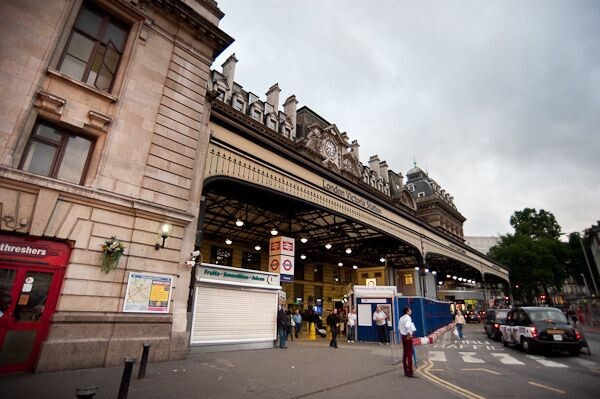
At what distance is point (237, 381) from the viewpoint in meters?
7.48

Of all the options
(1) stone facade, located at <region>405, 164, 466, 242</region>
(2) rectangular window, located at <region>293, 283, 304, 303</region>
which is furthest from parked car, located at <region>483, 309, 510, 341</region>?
(1) stone facade, located at <region>405, 164, 466, 242</region>

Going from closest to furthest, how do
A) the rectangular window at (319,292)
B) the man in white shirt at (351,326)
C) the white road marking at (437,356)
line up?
the white road marking at (437,356) < the man in white shirt at (351,326) < the rectangular window at (319,292)

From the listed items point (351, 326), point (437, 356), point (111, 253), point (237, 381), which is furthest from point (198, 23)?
point (351, 326)

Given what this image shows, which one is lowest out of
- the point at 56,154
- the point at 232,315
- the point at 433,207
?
the point at 232,315

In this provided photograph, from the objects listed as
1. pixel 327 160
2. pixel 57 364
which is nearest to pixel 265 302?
pixel 57 364

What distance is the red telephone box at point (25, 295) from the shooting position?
7.37 meters

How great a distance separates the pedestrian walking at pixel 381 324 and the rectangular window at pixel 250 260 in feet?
51.8

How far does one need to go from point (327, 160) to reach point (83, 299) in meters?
25.1

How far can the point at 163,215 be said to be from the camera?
1022 centimetres

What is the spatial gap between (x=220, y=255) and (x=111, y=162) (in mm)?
20524

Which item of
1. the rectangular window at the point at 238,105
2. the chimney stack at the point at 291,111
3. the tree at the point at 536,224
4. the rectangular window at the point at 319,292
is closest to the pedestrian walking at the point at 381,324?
the chimney stack at the point at 291,111

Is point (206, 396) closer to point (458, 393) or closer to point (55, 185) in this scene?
point (458, 393)

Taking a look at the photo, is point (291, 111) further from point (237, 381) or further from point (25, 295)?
point (237, 381)

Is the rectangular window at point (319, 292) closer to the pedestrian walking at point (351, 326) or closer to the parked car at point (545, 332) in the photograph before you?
the pedestrian walking at point (351, 326)
